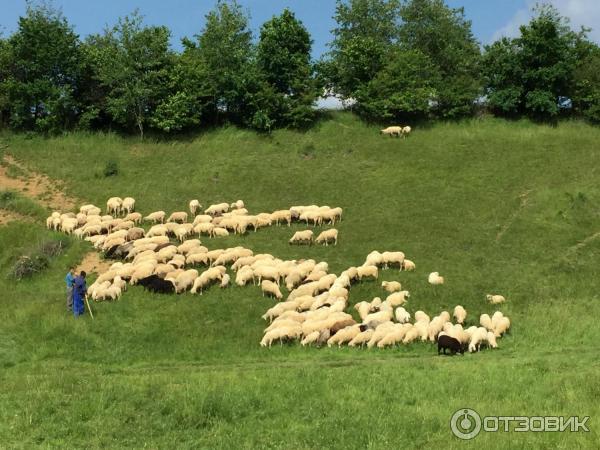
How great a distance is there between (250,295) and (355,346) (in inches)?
225

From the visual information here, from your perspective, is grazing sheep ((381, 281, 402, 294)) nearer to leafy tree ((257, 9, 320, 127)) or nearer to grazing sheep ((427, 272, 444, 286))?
grazing sheep ((427, 272, 444, 286))

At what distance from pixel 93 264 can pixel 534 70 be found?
3679cm

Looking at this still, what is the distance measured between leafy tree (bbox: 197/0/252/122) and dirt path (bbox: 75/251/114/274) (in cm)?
2133

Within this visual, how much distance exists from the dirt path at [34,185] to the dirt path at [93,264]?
805 cm

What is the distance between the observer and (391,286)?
22969mm

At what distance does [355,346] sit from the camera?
61.3 ft

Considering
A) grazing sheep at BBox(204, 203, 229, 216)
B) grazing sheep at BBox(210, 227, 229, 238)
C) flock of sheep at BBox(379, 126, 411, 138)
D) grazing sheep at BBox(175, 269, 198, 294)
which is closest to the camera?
grazing sheep at BBox(175, 269, 198, 294)

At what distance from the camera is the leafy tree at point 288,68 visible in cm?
4497

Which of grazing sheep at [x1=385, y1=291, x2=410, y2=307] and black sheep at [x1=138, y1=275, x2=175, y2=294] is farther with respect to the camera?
black sheep at [x1=138, y1=275, x2=175, y2=294]

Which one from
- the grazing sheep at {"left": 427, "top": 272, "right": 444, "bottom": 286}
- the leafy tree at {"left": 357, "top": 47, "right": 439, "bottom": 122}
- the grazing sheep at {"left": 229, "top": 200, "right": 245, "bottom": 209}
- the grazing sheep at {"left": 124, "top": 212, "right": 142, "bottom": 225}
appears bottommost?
the grazing sheep at {"left": 427, "top": 272, "right": 444, "bottom": 286}

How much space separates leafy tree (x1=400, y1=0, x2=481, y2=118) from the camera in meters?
46.2

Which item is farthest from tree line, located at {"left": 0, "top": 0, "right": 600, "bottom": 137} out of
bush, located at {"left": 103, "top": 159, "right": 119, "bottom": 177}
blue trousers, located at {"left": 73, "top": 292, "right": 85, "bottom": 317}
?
blue trousers, located at {"left": 73, "top": 292, "right": 85, "bottom": 317}

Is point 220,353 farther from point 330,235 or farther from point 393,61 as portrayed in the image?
point 393,61

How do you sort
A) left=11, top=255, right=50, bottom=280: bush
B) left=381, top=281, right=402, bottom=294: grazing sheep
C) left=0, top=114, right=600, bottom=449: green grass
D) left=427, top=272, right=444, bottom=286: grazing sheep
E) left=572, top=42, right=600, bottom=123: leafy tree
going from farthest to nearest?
left=572, top=42, right=600, bottom=123: leafy tree, left=11, top=255, right=50, bottom=280: bush, left=427, top=272, right=444, bottom=286: grazing sheep, left=381, top=281, right=402, bottom=294: grazing sheep, left=0, top=114, right=600, bottom=449: green grass
